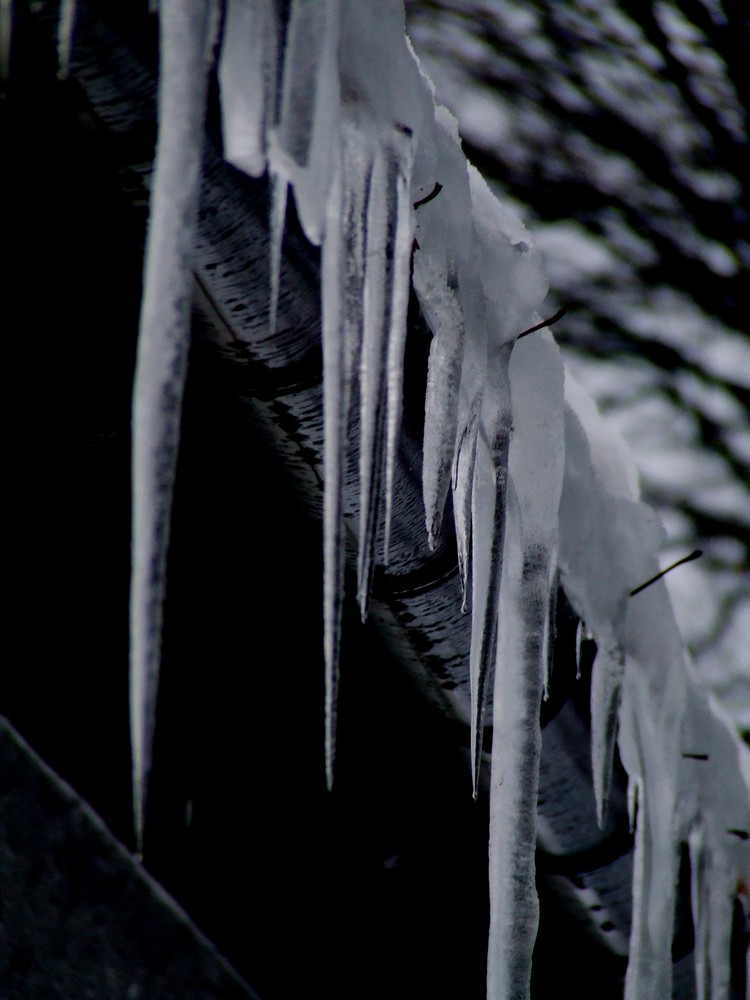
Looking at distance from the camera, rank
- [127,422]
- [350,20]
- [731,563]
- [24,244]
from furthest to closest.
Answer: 1. [731,563]
2. [127,422]
3. [24,244]
4. [350,20]

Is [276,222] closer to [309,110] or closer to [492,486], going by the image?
[309,110]

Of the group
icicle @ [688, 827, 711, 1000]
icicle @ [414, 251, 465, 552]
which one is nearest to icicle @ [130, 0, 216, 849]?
icicle @ [414, 251, 465, 552]

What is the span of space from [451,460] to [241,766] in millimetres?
505

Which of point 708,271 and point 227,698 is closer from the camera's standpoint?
point 227,698

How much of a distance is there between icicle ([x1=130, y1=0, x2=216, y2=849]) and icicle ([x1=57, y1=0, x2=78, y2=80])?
0.09m

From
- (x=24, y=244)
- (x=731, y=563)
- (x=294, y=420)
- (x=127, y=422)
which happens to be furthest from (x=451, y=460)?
(x=731, y=563)

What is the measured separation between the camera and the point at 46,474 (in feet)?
3.29

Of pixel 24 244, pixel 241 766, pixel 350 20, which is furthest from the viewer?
pixel 241 766

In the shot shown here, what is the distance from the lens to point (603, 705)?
117 centimetres

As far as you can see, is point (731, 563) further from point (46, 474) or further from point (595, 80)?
point (46, 474)

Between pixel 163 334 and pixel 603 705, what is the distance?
2.60 feet

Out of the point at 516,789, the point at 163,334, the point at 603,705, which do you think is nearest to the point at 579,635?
the point at 603,705

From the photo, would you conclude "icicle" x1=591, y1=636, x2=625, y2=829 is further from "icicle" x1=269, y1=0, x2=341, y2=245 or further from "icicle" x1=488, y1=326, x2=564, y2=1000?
"icicle" x1=269, y1=0, x2=341, y2=245

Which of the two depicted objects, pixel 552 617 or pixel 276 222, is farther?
pixel 552 617
